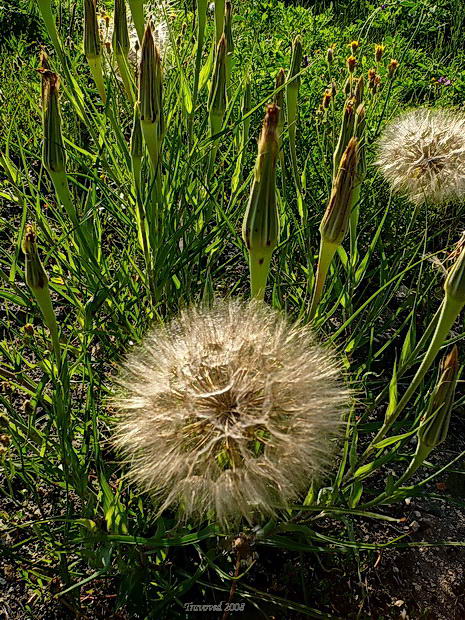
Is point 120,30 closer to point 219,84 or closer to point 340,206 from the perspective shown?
point 219,84

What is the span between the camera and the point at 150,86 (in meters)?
1.34

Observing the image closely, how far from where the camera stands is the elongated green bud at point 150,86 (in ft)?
4.25

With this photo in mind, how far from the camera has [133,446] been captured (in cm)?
117

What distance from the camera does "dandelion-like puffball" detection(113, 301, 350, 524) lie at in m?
1.07

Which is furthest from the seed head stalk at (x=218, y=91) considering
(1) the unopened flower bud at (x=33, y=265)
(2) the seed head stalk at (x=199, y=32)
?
(1) the unopened flower bud at (x=33, y=265)

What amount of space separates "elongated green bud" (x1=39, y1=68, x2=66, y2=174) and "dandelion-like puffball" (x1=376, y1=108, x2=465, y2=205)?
97 cm

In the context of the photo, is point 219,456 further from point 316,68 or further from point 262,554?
point 316,68

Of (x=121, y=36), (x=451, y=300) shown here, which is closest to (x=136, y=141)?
(x=121, y=36)

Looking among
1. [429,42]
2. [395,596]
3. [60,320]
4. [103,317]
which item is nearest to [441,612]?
[395,596]

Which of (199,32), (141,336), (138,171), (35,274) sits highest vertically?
(199,32)

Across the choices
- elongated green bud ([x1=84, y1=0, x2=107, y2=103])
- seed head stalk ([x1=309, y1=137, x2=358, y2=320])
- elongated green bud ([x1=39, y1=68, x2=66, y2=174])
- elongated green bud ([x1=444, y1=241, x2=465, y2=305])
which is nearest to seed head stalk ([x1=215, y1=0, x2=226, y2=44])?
elongated green bud ([x1=84, y1=0, x2=107, y2=103])

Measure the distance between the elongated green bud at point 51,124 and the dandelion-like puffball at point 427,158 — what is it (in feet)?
3.18

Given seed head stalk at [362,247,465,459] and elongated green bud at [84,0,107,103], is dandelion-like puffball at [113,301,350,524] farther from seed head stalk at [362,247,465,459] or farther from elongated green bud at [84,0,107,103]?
→ elongated green bud at [84,0,107,103]

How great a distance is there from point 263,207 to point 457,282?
1.12ft
